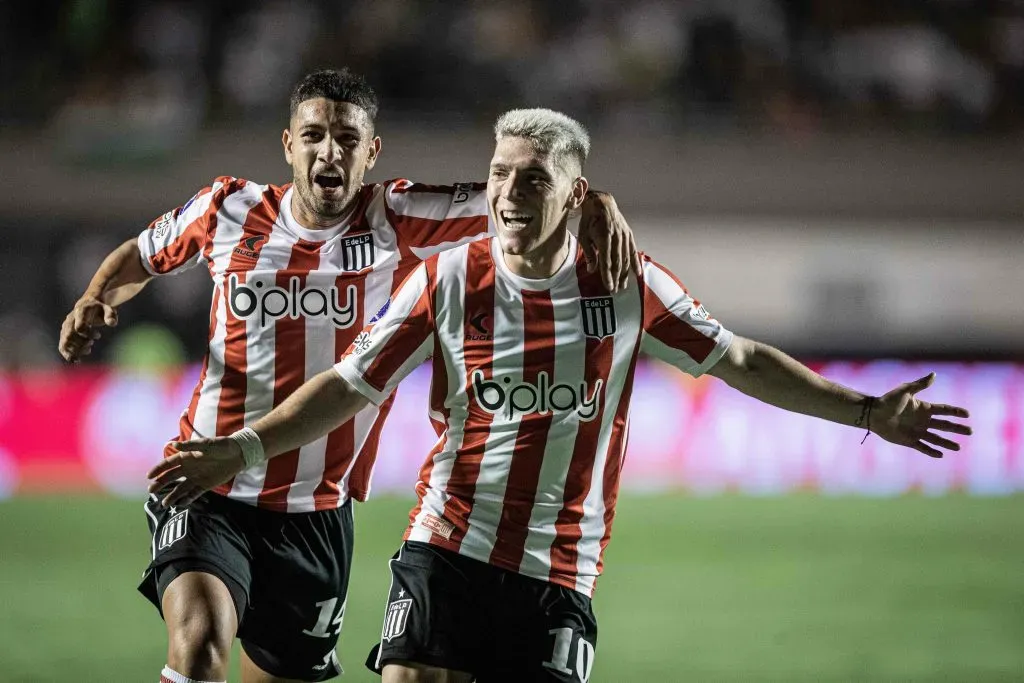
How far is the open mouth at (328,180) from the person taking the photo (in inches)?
184

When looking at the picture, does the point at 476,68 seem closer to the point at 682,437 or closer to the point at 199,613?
the point at 682,437

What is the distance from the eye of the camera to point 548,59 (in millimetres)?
16969

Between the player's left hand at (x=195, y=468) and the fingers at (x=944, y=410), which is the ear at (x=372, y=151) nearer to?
the player's left hand at (x=195, y=468)

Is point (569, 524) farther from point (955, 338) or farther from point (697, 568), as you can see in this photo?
point (955, 338)

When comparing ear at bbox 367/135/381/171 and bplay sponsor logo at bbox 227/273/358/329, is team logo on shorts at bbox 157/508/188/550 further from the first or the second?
ear at bbox 367/135/381/171

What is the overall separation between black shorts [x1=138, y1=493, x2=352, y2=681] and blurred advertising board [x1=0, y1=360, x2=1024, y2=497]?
7407 millimetres

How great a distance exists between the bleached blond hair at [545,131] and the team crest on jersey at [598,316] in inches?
16.7

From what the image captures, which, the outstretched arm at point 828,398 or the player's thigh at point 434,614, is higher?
the outstretched arm at point 828,398

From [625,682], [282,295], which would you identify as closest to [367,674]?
[625,682]

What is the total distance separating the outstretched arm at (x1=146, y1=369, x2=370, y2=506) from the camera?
3.59 meters

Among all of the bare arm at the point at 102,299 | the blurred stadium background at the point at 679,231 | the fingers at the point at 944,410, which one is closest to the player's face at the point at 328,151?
the bare arm at the point at 102,299

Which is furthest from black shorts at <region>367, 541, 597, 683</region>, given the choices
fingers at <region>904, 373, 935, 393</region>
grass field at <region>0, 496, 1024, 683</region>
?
grass field at <region>0, 496, 1024, 683</region>

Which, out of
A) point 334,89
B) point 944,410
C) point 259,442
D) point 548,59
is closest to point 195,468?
point 259,442

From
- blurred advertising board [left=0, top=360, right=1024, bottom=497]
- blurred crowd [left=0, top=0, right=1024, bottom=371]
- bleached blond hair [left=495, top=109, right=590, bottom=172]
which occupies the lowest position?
bleached blond hair [left=495, top=109, right=590, bottom=172]
